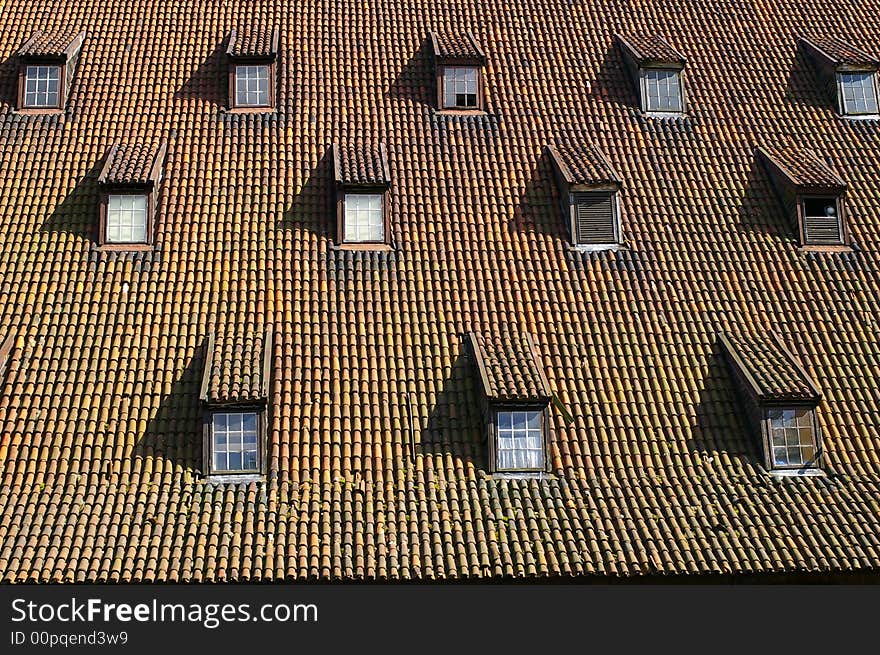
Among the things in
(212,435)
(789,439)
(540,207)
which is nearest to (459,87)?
(540,207)

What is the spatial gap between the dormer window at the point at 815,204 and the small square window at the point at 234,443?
39.5ft

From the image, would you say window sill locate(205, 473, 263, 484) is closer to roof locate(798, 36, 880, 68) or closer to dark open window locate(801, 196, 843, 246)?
dark open window locate(801, 196, 843, 246)

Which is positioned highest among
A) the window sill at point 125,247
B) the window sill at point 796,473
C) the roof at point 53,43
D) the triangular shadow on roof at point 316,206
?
the roof at point 53,43

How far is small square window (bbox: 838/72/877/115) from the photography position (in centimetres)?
2377

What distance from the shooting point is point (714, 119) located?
23.3 m

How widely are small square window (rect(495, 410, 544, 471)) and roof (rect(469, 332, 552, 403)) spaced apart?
362 millimetres

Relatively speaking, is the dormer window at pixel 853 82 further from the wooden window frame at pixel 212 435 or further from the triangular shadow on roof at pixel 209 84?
the wooden window frame at pixel 212 435

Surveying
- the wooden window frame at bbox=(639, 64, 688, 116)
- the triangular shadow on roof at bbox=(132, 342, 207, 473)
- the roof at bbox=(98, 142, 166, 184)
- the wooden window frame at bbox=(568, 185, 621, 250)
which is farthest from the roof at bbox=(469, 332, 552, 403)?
the wooden window frame at bbox=(639, 64, 688, 116)

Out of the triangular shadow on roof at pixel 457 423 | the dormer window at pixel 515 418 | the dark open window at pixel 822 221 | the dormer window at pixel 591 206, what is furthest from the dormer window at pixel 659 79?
the triangular shadow on roof at pixel 457 423

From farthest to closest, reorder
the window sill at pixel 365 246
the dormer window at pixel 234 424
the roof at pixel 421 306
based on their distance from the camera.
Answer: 1. the window sill at pixel 365 246
2. the dormer window at pixel 234 424
3. the roof at pixel 421 306

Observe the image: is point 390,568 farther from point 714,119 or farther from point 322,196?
point 714,119

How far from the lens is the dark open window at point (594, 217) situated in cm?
2062

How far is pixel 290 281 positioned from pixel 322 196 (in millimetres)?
2430

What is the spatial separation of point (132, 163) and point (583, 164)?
9417 millimetres
